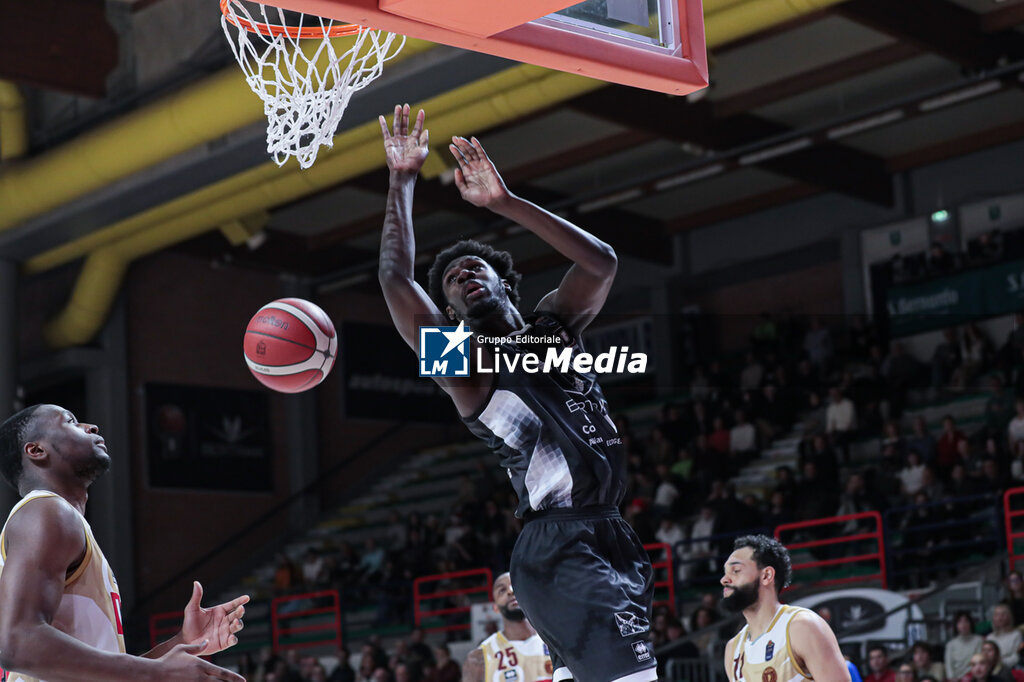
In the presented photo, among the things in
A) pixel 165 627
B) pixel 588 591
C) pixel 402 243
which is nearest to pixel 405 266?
pixel 402 243

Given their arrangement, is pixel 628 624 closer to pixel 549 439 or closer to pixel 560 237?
pixel 549 439

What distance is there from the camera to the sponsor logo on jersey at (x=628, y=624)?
385 centimetres

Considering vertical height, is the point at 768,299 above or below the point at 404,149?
above

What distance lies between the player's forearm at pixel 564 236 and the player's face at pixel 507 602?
10.7 ft

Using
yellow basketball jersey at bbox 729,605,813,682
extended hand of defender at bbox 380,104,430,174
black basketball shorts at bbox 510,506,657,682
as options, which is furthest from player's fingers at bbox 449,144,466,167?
yellow basketball jersey at bbox 729,605,813,682

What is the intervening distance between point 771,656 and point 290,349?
2.61m

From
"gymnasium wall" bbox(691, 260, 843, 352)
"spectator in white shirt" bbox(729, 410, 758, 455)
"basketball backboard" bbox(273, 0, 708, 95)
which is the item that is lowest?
"spectator in white shirt" bbox(729, 410, 758, 455)

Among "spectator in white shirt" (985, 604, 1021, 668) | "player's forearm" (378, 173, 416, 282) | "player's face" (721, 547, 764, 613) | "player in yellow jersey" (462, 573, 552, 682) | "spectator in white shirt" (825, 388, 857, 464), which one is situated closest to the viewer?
"player's forearm" (378, 173, 416, 282)

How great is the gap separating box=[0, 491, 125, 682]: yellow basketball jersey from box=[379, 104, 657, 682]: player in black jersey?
1175 millimetres

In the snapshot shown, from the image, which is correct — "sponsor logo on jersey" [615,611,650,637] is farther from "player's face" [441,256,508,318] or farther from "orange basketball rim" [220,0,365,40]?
"orange basketball rim" [220,0,365,40]

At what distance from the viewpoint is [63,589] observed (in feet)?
10.5

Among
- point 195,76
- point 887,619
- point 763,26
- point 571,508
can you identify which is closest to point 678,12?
point 571,508

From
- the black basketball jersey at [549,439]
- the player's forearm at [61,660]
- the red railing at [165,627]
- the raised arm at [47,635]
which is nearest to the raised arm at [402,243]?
the black basketball jersey at [549,439]

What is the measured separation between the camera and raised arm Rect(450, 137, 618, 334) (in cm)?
411
